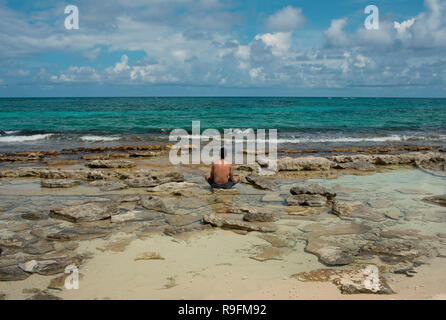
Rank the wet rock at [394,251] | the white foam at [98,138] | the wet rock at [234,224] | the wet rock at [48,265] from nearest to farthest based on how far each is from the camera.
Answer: the wet rock at [48,265] < the wet rock at [394,251] < the wet rock at [234,224] < the white foam at [98,138]

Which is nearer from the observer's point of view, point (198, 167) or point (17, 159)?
point (198, 167)

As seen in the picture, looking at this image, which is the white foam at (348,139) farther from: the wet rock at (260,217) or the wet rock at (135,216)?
the wet rock at (135,216)

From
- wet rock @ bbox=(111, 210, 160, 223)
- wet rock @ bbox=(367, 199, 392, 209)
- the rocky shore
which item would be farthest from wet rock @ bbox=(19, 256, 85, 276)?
wet rock @ bbox=(367, 199, 392, 209)

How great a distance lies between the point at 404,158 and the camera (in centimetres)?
1273

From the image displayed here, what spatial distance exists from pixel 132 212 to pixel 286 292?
3.88m

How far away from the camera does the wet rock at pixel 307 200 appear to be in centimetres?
752

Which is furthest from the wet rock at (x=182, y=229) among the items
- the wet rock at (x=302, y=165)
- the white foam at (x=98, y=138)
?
the white foam at (x=98, y=138)

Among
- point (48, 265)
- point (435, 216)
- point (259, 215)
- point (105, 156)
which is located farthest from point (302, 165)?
point (48, 265)

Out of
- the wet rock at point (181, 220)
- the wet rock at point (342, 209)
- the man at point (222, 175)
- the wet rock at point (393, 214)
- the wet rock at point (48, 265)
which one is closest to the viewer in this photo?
the wet rock at point (48, 265)

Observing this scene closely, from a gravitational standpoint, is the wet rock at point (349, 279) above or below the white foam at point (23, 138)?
below

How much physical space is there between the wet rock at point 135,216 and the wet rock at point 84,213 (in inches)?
11.0

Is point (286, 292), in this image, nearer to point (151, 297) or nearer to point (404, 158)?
point (151, 297)

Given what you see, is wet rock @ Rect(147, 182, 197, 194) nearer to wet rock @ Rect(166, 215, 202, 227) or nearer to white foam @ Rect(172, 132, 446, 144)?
wet rock @ Rect(166, 215, 202, 227)
